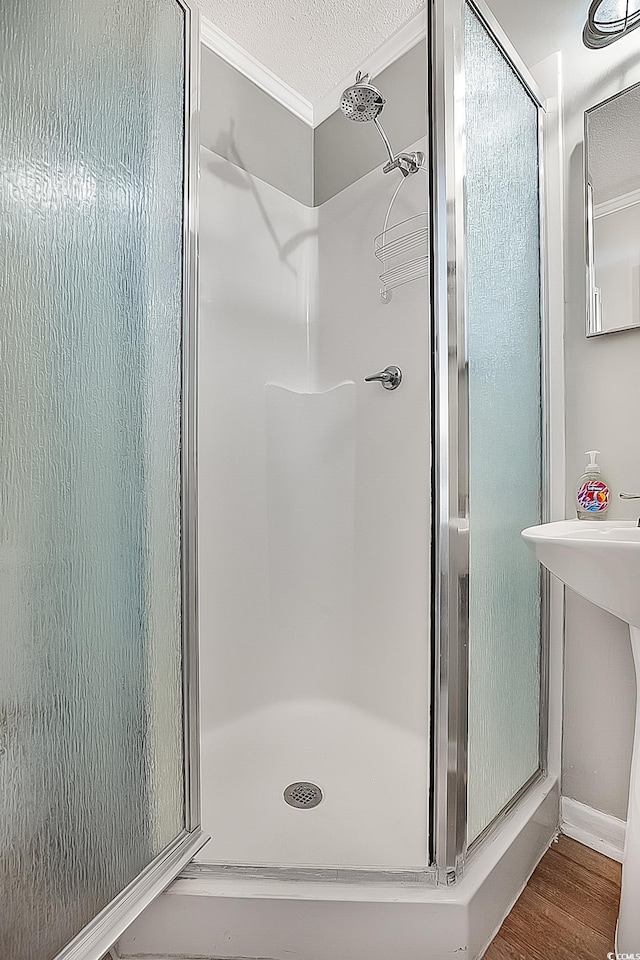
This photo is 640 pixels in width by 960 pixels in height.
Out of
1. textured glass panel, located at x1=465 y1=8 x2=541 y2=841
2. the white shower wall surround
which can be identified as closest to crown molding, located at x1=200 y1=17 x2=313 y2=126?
the white shower wall surround

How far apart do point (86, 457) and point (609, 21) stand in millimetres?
1482

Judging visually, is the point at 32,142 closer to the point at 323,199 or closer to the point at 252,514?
the point at 252,514

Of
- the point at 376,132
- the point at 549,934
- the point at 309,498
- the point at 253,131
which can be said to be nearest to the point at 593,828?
the point at 549,934

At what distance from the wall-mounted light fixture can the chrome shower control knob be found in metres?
0.88

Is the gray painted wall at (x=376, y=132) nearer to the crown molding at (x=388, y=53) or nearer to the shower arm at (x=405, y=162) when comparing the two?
the crown molding at (x=388, y=53)

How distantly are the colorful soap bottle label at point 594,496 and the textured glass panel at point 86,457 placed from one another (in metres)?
0.92

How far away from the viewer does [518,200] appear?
1.30 m

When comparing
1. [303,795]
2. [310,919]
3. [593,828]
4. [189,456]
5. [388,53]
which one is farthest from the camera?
[388,53]

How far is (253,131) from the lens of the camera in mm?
1848

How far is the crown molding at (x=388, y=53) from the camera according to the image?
1722 millimetres

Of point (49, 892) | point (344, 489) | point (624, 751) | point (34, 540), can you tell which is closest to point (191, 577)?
point (34, 540)

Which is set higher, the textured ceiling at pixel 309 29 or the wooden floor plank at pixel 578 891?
the textured ceiling at pixel 309 29

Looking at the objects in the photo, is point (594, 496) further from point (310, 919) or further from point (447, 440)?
point (310, 919)

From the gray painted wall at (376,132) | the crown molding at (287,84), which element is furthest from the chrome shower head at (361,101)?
the crown molding at (287,84)
